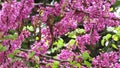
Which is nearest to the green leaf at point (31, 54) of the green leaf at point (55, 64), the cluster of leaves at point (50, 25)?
the cluster of leaves at point (50, 25)

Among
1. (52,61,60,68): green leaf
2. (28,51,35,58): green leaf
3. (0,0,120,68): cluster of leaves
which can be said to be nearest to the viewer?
(0,0,120,68): cluster of leaves

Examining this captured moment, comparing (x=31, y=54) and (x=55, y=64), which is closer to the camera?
(x=31, y=54)

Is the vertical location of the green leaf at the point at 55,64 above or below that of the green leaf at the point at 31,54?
below

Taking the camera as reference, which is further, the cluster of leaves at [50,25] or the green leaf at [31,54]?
the green leaf at [31,54]

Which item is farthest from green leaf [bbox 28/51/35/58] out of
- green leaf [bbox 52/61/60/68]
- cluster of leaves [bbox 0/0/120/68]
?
green leaf [bbox 52/61/60/68]

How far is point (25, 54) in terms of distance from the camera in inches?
118

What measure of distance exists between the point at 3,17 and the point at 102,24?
2.66ft

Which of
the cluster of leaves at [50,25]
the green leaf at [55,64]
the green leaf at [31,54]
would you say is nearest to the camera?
the cluster of leaves at [50,25]

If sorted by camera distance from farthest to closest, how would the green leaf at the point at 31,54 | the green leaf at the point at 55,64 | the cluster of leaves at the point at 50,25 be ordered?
1. the green leaf at the point at 55,64
2. the green leaf at the point at 31,54
3. the cluster of leaves at the point at 50,25

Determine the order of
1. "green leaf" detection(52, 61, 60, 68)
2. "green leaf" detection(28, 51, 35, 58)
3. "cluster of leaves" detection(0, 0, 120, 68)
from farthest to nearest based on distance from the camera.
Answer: "green leaf" detection(52, 61, 60, 68)
"green leaf" detection(28, 51, 35, 58)
"cluster of leaves" detection(0, 0, 120, 68)

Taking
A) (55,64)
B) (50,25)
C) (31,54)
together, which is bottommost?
(55,64)

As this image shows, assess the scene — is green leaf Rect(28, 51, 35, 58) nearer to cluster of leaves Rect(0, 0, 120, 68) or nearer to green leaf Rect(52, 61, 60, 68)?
cluster of leaves Rect(0, 0, 120, 68)

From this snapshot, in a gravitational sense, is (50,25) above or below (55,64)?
above

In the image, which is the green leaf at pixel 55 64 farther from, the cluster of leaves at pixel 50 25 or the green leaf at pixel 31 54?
the green leaf at pixel 31 54
